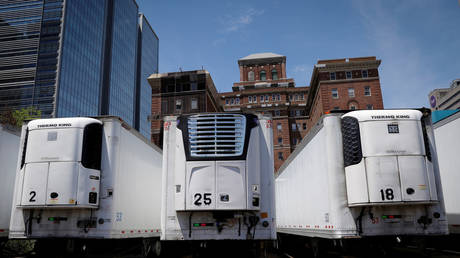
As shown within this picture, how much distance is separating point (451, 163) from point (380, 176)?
4.97 m

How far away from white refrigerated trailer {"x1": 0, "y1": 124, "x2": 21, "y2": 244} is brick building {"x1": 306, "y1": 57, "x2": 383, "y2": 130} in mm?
47733

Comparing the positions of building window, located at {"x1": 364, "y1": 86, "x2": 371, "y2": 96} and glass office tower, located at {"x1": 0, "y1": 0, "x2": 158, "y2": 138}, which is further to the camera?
glass office tower, located at {"x1": 0, "y1": 0, "x2": 158, "y2": 138}

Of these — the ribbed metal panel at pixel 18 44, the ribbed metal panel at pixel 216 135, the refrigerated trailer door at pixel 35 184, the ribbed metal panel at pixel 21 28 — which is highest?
the ribbed metal panel at pixel 21 28

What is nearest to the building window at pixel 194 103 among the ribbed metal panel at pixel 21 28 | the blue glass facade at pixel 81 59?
the blue glass facade at pixel 81 59

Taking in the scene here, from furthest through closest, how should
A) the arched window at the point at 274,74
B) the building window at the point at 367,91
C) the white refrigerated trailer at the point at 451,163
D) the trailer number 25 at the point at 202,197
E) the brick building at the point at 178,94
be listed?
1. the arched window at the point at 274,74
2. the brick building at the point at 178,94
3. the building window at the point at 367,91
4. the white refrigerated trailer at the point at 451,163
5. the trailer number 25 at the point at 202,197

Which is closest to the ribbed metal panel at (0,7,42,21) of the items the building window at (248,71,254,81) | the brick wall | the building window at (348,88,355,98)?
the brick wall

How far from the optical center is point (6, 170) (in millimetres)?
10773

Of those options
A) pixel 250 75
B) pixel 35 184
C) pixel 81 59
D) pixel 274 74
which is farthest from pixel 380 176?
pixel 274 74

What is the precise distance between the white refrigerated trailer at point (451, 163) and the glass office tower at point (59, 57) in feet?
242

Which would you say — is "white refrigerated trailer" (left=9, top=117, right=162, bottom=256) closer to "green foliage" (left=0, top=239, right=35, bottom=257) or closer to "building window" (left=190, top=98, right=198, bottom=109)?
"green foliage" (left=0, top=239, right=35, bottom=257)

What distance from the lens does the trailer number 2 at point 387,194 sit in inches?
311

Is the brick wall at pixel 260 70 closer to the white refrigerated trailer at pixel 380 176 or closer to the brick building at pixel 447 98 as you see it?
the brick building at pixel 447 98

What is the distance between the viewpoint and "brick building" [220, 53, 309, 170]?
247 feet

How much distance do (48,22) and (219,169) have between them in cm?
8544
